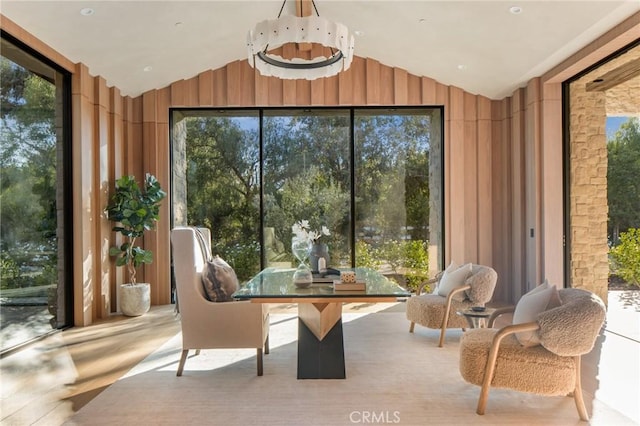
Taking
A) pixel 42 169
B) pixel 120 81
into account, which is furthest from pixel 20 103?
pixel 120 81

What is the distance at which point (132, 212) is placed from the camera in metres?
5.55

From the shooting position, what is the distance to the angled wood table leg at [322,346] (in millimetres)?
3369

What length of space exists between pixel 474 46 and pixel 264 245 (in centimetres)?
376

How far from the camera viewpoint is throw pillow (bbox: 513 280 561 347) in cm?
280

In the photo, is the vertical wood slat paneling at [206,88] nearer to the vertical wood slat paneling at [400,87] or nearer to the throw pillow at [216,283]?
the vertical wood slat paneling at [400,87]

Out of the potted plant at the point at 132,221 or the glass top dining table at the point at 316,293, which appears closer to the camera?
the glass top dining table at the point at 316,293

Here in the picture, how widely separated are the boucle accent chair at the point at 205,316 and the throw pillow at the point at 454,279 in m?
1.94

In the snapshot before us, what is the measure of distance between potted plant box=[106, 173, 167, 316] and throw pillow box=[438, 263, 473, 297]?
3.61m

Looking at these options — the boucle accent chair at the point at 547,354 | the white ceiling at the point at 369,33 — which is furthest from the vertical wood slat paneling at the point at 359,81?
the boucle accent chair at the point at 547,354

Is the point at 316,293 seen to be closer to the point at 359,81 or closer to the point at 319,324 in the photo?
the point at 319,324

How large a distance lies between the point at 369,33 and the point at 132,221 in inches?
147

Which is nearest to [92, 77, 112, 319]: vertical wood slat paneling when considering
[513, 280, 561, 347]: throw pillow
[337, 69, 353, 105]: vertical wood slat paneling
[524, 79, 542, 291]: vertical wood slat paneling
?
[337, 69, 353, 105]: vertical wood slat paneling

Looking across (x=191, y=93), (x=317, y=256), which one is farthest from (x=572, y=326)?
(x=191, y=93)

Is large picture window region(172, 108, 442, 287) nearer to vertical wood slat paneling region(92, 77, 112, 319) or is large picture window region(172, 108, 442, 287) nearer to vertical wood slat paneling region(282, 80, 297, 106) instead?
vertical wood slat paneling region(282, 80, 297, 106)
